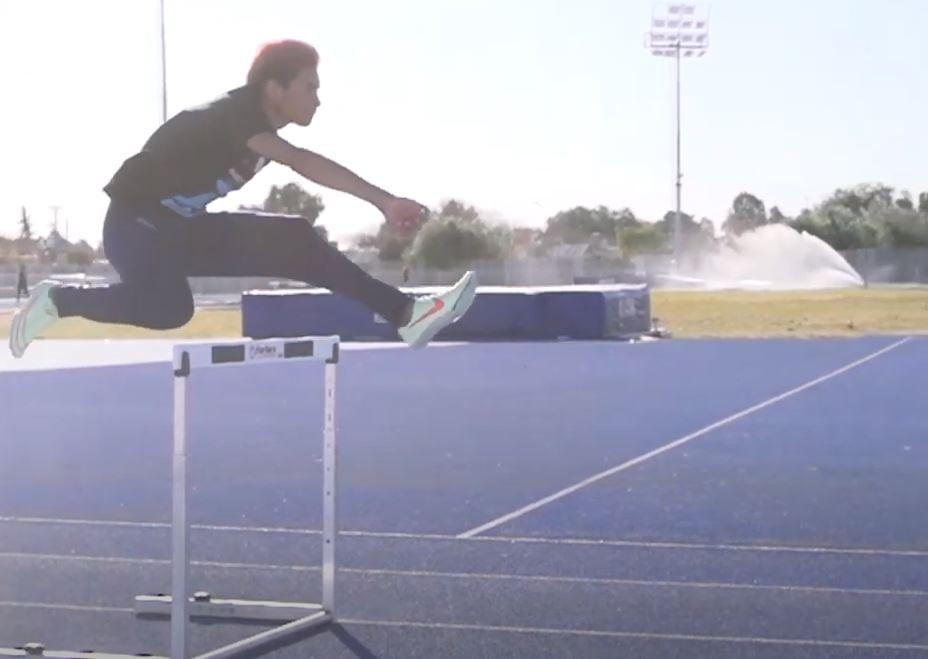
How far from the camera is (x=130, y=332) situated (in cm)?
3572

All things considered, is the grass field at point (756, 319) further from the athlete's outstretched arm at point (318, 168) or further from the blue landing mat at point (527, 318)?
the athlete's outstretched arm at point (318, 168)

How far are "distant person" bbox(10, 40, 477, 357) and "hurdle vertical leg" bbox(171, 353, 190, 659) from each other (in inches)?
28.2

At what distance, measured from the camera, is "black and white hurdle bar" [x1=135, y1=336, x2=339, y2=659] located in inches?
248

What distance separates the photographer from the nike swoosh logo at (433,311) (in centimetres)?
582

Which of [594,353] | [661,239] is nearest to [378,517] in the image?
[594,353]

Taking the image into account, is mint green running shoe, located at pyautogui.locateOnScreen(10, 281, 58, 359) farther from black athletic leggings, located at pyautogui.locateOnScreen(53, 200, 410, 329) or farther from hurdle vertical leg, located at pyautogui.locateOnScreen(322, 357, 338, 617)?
hurdle vertical leg, located at pyautogui.locateOnScreen(322, 357, 338, 617)

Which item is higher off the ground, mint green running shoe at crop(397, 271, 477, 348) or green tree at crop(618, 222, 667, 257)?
green tree at crop(618, 222, 667, 257)

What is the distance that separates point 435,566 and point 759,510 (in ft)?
8.85

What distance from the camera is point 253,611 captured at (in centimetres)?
→ 736

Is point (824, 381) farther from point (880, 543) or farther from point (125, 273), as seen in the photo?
point (125, 273)

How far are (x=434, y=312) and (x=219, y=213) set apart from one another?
84cm

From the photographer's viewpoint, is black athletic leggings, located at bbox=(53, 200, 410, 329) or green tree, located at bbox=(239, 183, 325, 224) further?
green tree, located at bbox=(239, 183, 325, 224)

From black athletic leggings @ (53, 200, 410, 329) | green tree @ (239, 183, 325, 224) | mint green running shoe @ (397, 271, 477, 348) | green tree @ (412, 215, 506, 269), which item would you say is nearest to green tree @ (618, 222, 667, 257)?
green tree @ (412, 215, 506, 269)

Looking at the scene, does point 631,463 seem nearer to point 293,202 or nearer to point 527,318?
point 293,202
